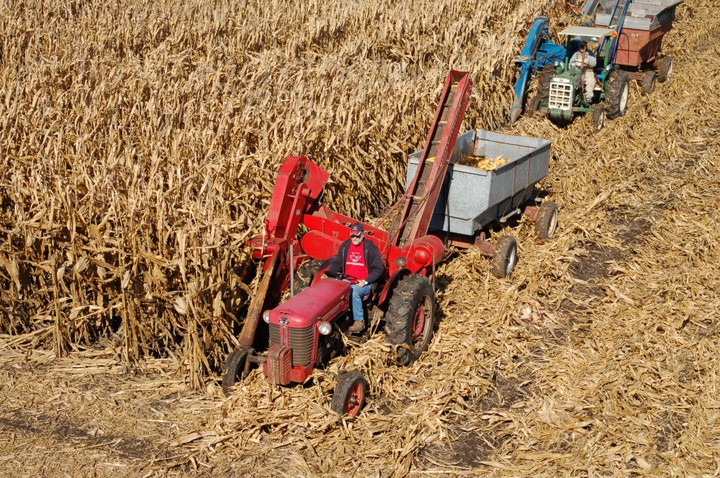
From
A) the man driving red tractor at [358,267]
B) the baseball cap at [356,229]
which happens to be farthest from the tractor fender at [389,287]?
the baseball cap at [356,229]

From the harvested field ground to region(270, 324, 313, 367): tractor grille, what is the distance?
0.27m

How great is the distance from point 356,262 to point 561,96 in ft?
26.4

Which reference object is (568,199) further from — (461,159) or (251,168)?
(251,168)

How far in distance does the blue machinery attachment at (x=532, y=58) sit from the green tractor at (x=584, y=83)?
10.8 inches

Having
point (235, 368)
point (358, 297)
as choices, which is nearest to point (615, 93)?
point (358, 297)

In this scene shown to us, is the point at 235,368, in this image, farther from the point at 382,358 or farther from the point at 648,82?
the point at 648,82

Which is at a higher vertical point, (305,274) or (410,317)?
(305,274)

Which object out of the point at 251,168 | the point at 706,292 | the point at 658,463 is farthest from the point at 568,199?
the point at 658,463

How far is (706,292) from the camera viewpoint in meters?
9.35

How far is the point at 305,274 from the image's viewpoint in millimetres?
8258

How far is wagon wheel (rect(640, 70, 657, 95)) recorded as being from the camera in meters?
16.9

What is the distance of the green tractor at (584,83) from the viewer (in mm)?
14883

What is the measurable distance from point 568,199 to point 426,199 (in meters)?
4.24

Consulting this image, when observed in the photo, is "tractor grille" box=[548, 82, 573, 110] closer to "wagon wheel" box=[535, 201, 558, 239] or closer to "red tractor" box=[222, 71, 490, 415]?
"wagon wheel" box=[535, 201, 558, 239]
